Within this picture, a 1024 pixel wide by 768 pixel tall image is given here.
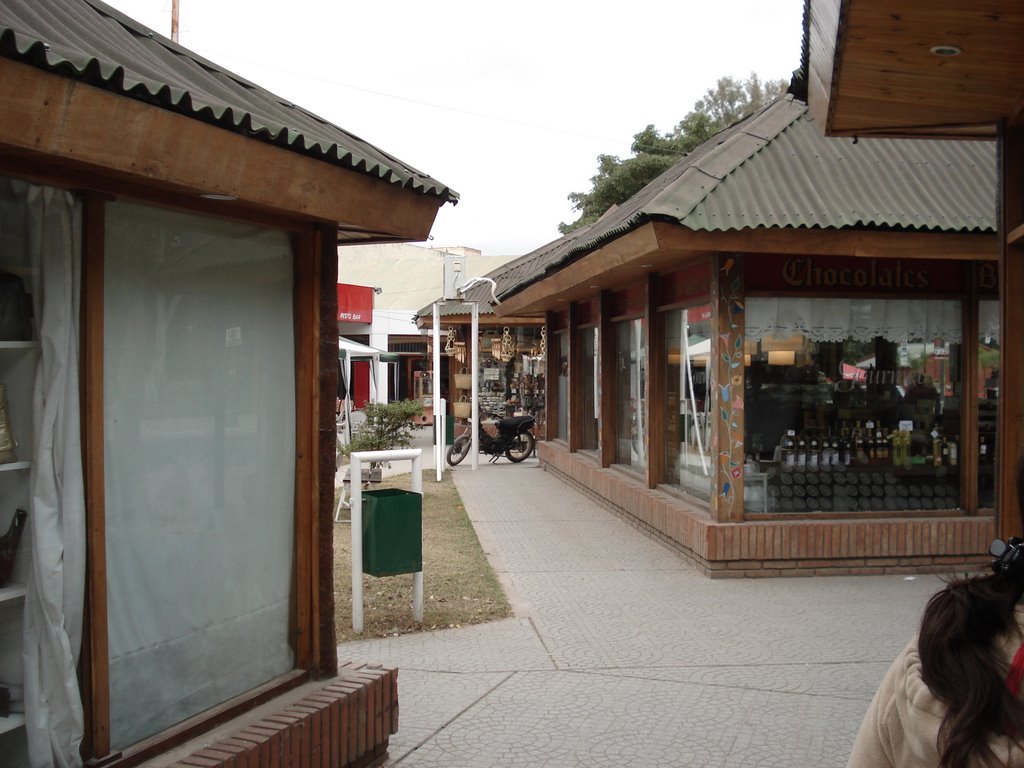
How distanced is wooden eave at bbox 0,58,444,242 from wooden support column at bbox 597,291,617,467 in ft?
28.0

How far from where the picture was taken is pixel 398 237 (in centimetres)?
475

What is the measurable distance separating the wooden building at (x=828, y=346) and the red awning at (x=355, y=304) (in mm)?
27107

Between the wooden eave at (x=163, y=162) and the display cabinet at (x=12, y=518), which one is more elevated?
the wooden eave at (x=163, y=162)

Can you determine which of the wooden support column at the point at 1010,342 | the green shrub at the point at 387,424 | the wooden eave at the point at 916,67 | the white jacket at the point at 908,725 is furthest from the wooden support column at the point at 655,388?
the white jacket at the point at 908,725

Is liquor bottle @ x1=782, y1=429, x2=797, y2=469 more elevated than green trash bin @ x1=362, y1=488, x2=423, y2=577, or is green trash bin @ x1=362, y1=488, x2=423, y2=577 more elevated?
liquor bottle @ x1=782, y1=429, x2=797, y2=469

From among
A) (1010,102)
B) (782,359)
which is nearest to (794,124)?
(782,359)

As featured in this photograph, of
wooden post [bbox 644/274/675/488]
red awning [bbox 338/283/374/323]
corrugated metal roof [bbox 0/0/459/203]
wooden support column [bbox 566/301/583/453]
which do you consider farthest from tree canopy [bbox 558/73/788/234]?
corrugated metal roof [bbox 0/0/459/203]

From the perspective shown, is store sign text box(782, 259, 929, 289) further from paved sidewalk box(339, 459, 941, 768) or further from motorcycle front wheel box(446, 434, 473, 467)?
motorcycle front wheel box(446, 434, 473, 467)

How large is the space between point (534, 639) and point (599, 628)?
52 centimetres

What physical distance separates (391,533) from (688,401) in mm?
4093

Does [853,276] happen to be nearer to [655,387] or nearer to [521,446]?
[655,387]

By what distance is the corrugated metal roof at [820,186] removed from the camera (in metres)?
7.98

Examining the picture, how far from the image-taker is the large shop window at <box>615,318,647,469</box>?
38.2 ft

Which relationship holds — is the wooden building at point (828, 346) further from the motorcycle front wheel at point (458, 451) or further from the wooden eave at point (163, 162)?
the motorcycle front wheel at point (458, 451)
